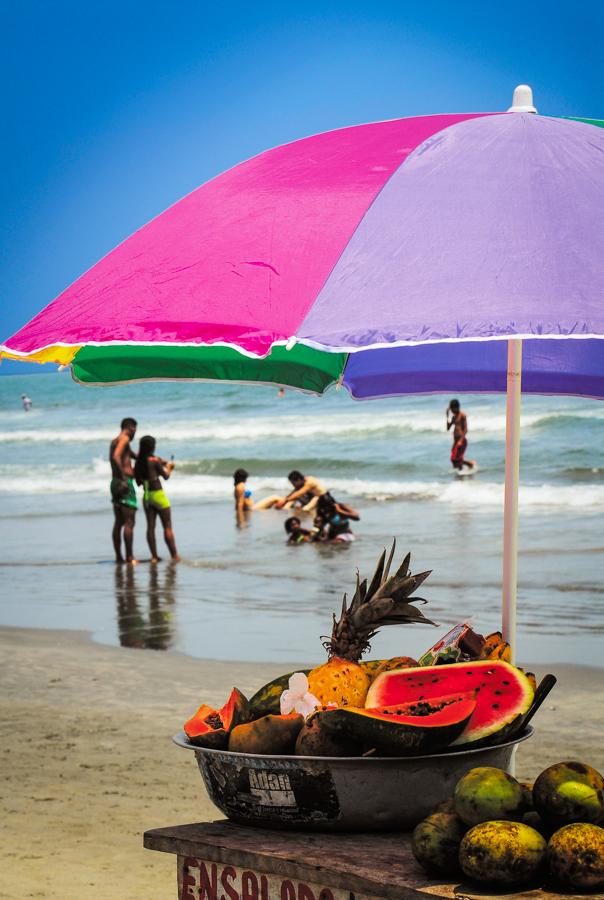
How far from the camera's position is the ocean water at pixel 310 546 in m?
11.6

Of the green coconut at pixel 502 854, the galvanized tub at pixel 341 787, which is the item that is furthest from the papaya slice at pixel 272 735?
the green coconut at pixel 502 854

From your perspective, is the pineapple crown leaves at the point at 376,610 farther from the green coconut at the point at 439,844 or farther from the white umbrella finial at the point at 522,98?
the white umbrella finial at the point at 522,98

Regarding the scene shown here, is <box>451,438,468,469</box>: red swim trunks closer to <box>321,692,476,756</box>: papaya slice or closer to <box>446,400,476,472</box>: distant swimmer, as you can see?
<box>446,400,476,472</box>: distant swimmer

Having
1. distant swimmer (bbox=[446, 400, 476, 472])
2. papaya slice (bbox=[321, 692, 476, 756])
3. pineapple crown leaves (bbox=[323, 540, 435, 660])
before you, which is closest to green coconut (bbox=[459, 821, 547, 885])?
papaya slice (bbox=[321, 692, 476, 756])

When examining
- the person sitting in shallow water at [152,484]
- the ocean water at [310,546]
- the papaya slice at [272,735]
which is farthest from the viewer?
the person sitting in shallow water at [152,484]

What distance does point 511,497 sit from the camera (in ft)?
13.0

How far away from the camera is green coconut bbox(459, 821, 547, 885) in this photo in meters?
2.82

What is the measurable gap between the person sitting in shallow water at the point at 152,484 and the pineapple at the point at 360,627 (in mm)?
11864

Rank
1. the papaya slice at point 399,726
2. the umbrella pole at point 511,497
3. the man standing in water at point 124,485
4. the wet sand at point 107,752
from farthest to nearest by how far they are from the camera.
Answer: the man standing in water at point 124,485
the wet sand at point 107,752
the umbrella pole at point 511,497
the papaya slice at point 399,726

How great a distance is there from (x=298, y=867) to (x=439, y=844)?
362mm

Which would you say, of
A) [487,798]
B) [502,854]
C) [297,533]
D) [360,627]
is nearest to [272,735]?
[360,627]

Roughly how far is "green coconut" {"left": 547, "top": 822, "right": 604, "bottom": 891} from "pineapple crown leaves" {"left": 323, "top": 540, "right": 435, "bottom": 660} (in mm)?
762

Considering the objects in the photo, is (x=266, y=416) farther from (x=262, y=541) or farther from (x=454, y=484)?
(x=262, y=541)

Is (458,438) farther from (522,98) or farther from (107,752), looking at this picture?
(522,98)
